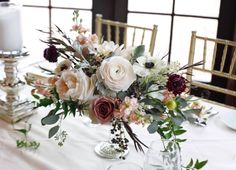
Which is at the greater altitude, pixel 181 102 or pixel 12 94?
pixel 181 102

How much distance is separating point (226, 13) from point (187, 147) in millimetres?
1209

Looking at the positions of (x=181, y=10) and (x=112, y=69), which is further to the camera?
(x=181, y=10)

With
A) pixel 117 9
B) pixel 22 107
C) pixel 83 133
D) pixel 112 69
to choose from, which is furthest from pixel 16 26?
pixel 117 9

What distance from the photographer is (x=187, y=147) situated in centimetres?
112

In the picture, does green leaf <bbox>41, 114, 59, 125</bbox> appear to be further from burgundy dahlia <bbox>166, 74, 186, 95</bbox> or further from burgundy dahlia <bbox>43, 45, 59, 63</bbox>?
burgundy dahlia <bbox>166, 74, 186, 95</bbox>

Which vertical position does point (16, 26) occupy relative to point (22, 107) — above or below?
above

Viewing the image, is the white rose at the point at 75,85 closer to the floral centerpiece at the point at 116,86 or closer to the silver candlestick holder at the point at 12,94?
the floral centerpiece at the point at 116,86

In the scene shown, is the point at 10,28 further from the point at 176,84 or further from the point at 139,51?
the point at 176,84

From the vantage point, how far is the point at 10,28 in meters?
1.22

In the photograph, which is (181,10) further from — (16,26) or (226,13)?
(16,26)

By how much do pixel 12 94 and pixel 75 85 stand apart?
0.53m

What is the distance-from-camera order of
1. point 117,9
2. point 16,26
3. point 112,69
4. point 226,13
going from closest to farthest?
point 112,69 → point 16,26 → point 226,13 → point 117,9

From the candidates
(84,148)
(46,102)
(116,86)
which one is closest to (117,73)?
(116,86)

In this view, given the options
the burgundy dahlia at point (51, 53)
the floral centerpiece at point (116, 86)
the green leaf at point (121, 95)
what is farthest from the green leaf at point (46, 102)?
the green leaf at point (121, 95)
